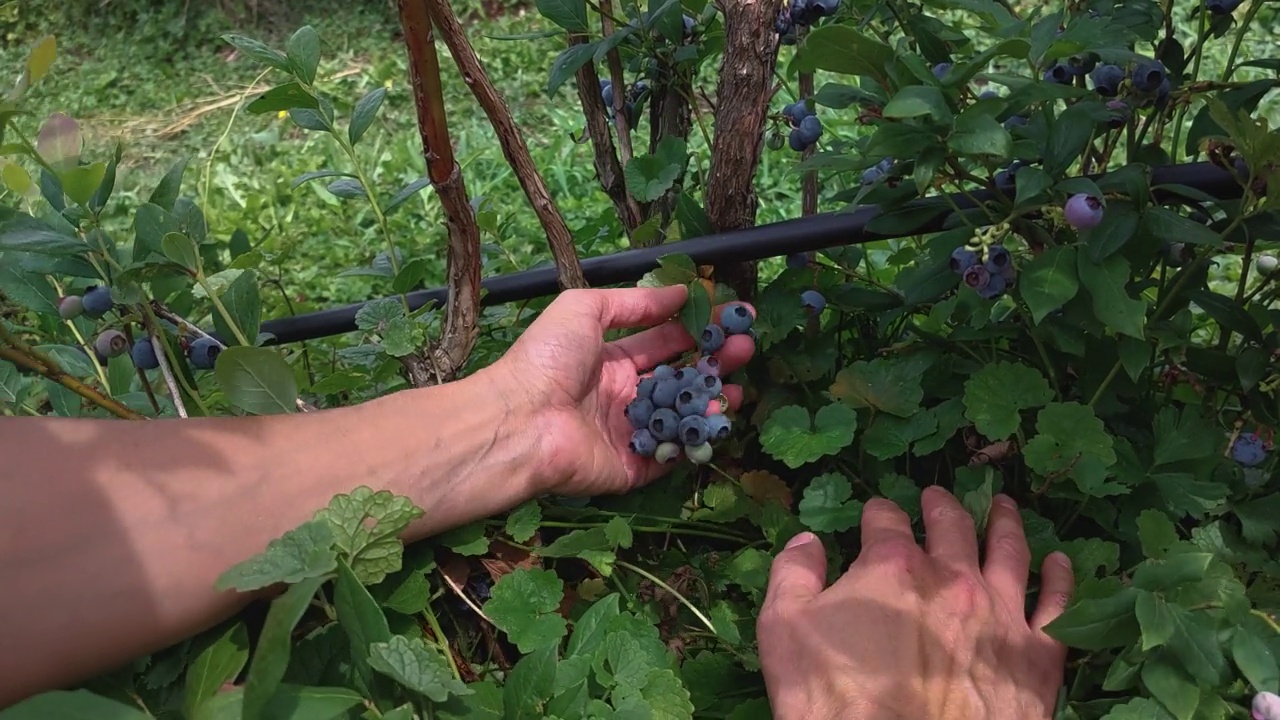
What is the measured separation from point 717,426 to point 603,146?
1.37 ft

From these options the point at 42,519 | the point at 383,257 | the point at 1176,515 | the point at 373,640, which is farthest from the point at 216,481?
the point at 1176,515

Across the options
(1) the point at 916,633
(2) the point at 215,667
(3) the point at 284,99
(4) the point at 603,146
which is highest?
(3) the point at 284,99

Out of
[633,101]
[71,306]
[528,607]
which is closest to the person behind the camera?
[528,607]

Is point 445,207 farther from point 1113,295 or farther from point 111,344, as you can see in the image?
point 1113,295

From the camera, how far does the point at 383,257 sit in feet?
4.11

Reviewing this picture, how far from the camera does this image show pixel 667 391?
993mm

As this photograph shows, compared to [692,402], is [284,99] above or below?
above

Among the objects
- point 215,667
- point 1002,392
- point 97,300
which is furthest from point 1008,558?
point 97,300

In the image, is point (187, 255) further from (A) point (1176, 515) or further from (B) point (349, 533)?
(A) point (1176, 515)

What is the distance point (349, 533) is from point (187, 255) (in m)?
0.34

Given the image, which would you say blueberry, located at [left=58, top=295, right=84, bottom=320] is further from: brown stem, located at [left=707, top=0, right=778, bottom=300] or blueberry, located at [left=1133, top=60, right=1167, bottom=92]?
blueberry, located at [left=1133, top=60, right=1167, bottom=92]

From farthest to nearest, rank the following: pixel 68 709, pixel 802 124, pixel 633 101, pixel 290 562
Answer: pixel 633 101 → pixel 802 124 → pixel 290 562 → pixel 68 709

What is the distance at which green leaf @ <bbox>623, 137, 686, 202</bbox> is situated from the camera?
1077mm

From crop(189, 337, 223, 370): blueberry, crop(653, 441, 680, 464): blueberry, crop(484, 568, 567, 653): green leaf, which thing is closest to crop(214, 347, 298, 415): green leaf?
crop(189, 337, 223, 370): blueberry
